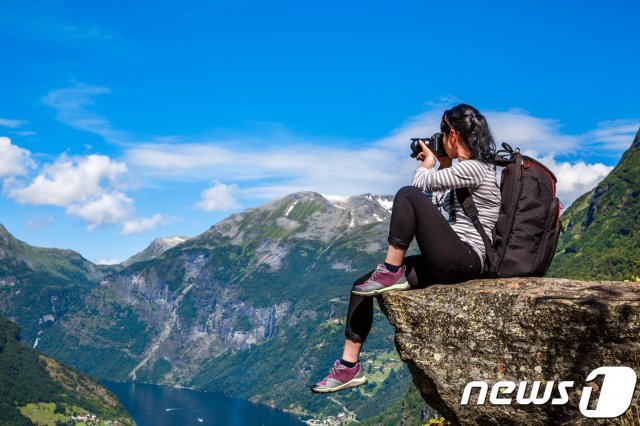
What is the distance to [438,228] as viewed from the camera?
938 centimetres

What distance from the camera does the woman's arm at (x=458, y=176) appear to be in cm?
944

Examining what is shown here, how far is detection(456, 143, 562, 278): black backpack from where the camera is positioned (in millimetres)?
9234

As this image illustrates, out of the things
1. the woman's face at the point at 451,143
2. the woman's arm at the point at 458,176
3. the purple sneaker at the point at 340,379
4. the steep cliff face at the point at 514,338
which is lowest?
the purple sneaker at the point at 340,379

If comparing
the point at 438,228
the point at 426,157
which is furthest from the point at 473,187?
the point at 426,157

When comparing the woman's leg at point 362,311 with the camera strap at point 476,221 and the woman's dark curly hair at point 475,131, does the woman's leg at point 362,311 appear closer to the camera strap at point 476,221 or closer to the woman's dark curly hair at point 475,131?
the camera strap at point 476,221

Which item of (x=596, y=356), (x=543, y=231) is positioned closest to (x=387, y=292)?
(x=543, y=231)

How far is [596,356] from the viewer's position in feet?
25.8

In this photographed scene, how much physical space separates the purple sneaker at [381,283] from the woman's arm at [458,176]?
5.27 ft

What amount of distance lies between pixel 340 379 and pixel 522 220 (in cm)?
417

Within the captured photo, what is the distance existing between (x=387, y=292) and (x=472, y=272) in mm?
1500

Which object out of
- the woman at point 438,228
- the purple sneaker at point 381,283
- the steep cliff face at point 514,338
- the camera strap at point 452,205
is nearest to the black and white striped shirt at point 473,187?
the woman at point 438,228

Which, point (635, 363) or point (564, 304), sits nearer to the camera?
point (635, 363)

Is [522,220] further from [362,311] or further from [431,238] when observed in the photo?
[362,311]

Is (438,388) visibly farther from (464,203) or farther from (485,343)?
(464,203)
